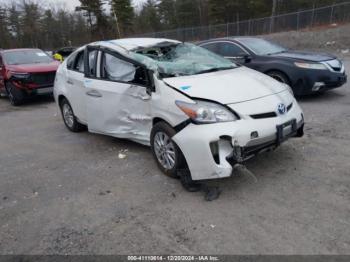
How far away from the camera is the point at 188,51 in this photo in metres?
4.92

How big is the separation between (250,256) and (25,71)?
8.94m

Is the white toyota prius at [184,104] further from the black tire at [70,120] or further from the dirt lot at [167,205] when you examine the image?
the black tire at [70,120]

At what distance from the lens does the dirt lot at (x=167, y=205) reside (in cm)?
276

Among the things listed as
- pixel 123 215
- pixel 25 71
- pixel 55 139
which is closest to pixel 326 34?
pixel 25 71

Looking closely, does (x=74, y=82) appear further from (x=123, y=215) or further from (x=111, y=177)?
(x=123, y=215)

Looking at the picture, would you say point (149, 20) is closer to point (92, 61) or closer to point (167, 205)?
point (92, 61)

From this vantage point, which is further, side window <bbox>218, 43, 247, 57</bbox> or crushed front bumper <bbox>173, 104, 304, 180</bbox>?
side window <bbox>218, 43, 247, 57</bbox>

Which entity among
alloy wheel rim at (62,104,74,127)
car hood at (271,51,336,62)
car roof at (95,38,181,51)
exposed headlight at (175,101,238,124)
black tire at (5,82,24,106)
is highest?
car roof at (95,38,181,51)

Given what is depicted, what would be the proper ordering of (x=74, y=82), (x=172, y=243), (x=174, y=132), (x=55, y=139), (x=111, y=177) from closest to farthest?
(x=172, y=243) < (x=174, y=132) < (x=111, y=177) < (x=74, y=82) < (x=55, y=139)

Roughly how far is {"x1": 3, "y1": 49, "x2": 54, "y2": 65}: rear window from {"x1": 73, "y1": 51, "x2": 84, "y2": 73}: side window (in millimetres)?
5359

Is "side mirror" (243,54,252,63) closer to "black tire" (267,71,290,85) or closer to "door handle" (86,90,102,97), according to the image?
Answer: "black tire" (267,71,290,85)

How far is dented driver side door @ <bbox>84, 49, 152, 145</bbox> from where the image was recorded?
163 inches

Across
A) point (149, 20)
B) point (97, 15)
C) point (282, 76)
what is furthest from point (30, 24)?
point (282, 76)

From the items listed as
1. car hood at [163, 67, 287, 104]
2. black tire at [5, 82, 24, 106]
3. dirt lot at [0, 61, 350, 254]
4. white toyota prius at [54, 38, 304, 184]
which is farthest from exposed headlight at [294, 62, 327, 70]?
black tire at [5, 82, 24, 106]
